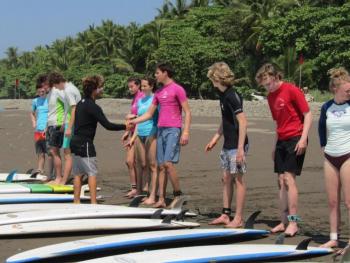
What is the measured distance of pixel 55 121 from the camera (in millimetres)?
10539

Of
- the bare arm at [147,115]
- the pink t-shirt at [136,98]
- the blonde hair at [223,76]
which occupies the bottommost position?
the bare arm at [147,115]

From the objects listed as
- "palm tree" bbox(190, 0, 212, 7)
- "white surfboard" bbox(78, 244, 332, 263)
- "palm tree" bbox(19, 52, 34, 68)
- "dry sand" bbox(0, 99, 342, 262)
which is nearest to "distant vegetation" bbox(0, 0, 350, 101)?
"palm tree" bbox(190, 0, 212, 7)

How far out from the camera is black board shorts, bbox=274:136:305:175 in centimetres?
667

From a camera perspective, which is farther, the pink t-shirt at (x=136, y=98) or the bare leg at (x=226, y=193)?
the pink t-shirt at (x=136, y=98)

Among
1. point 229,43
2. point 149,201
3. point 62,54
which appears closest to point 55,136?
point 149,201

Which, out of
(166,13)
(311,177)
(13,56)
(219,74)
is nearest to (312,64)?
(166,13)

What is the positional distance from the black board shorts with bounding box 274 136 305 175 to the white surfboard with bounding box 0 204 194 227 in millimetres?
1321

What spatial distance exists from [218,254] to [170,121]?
3083mm

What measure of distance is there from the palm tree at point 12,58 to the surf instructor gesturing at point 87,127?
118 metres

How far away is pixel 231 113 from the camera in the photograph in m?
7.33

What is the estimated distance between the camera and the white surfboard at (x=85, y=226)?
6.81m

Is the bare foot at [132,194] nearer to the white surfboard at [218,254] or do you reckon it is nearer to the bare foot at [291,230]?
the bare foot at [291,230]

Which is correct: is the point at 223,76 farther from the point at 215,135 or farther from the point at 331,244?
the point at 331,244

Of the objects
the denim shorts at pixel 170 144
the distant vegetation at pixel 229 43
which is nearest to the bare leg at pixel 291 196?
the denim shorts at pixel 170 144
